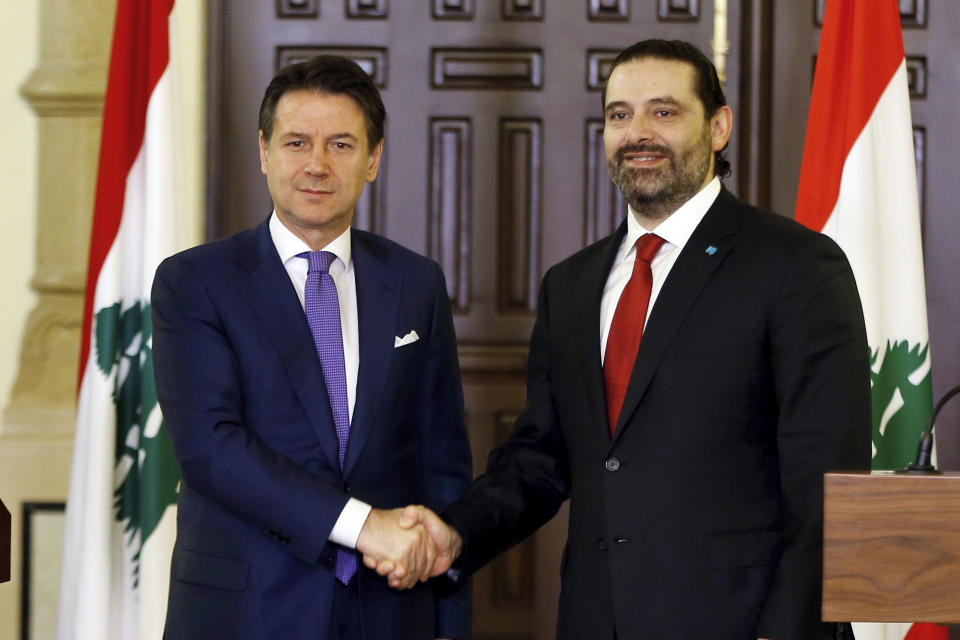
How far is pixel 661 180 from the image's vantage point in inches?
86.8

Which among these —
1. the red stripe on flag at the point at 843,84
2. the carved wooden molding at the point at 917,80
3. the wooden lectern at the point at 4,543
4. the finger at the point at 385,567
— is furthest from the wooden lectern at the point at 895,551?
the carved wooden molding at the point at 917,80

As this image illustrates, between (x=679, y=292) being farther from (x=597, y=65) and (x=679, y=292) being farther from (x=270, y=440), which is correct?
(x=597, y=65)

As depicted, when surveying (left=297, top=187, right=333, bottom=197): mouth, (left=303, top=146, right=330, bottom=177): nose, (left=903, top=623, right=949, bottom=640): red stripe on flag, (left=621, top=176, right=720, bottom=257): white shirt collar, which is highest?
(left=303, top=146, right=330, bottom=177): nose

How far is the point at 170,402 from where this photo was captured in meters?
2.16

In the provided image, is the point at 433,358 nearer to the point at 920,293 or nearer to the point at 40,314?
the point at 920,293

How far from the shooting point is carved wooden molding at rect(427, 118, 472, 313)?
3.85m

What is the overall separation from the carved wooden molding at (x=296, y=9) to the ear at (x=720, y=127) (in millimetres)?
1960

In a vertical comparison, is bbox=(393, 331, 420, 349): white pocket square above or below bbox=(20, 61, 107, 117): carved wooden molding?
below

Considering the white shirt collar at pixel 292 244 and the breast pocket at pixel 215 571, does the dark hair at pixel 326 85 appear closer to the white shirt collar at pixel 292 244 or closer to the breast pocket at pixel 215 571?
the white shirt collar at pixel 292 244

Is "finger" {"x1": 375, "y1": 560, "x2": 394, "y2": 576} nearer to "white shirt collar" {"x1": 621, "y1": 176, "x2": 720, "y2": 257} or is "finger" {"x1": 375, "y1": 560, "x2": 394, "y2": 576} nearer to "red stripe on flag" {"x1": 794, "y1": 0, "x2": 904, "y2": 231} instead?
"white shirt collar" {"x1": 621, "y1": 176, "x2": 720, "y2": 257}

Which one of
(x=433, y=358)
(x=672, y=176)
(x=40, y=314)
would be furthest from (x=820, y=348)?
(x=40, y=314)

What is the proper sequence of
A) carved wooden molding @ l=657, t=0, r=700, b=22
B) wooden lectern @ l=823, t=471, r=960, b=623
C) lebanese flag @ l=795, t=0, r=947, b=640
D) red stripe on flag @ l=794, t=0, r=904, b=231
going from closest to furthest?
wooden lectern @ l=823, t=471, r=960, b=623 < lebanese flag @ l=795, t=0, r=947, b=640 < red stripe on flag @ l=794, t=0, r=904, b=231 < carved wooden molding @ l=657, t=0, r=700, b=22

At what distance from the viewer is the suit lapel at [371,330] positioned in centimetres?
211

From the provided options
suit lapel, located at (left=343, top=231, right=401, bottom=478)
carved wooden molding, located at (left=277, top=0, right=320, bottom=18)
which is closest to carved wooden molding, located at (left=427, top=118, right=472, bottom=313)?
carved wooden molding, located at (left=277, top=0, right=320, bottom=18)
